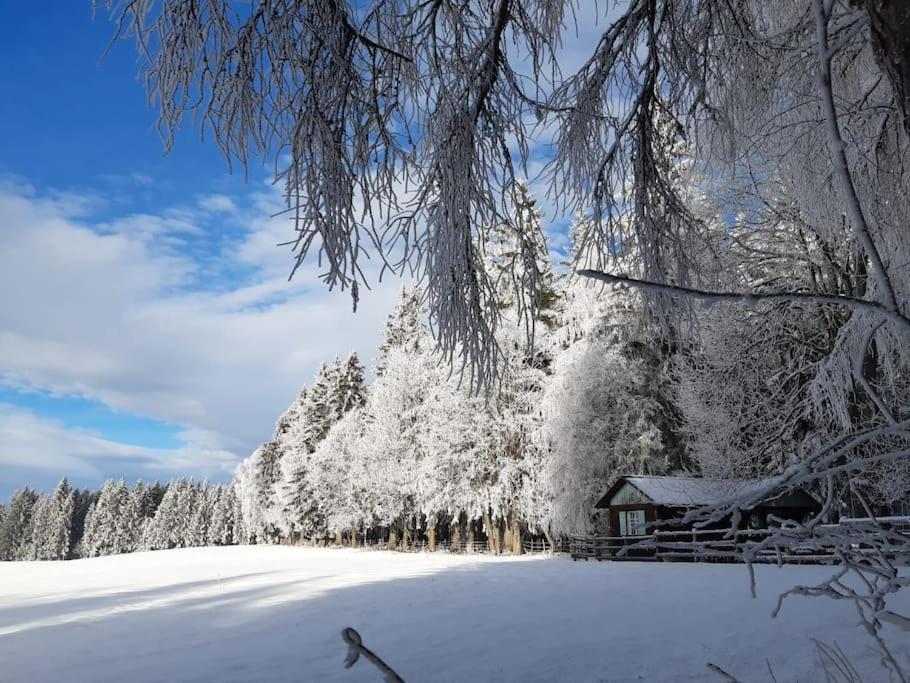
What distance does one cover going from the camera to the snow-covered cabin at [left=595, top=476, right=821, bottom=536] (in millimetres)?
17875

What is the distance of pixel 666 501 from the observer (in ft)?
58.7

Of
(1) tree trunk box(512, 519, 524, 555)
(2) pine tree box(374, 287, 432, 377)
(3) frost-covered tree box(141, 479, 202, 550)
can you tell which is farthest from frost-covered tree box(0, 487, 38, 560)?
(1) tree trunk box(512, 519, 524, 555)

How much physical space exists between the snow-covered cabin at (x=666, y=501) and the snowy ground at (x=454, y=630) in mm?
2794

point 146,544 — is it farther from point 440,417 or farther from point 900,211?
point 900,211

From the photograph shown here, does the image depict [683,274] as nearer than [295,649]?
Yes

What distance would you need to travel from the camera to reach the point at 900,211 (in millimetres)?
4613

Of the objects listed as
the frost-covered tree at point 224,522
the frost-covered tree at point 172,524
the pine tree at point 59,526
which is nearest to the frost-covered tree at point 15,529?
the pine tree at point 59,526

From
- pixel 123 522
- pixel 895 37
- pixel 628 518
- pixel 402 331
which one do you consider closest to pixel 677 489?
pixel 628 518

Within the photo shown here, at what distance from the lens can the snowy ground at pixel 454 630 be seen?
256 inches

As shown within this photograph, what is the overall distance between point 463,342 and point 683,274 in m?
1.56

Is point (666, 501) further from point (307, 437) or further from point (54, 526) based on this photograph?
point (54, 526)

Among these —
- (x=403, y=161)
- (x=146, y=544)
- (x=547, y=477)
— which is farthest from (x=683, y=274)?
(x=146, y=544)

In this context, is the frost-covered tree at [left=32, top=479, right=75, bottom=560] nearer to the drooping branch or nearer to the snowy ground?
the snowy ground

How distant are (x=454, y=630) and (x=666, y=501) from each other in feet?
35.9
